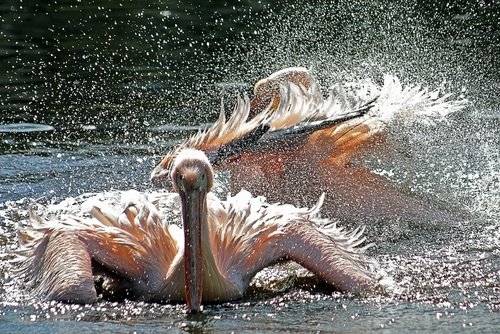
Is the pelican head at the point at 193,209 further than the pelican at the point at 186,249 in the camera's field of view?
No

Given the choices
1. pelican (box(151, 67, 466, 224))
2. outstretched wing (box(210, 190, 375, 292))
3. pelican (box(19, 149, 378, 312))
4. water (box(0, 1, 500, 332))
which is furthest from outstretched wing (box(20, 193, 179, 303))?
pelican (box(151, 67, 466, 224))

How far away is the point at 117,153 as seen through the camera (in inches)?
306

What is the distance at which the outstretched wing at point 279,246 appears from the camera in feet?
17.4

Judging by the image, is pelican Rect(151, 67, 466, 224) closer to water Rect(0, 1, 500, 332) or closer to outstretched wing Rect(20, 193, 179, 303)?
water Rect(0, 1, 500, 332)

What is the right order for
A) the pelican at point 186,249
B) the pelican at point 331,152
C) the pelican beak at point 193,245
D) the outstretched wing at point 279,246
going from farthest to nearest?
the pelican at point 331,152 → the outstretched wing at point 279,246 → the pelican at point 186,249 → the pelican beak at point 193,245

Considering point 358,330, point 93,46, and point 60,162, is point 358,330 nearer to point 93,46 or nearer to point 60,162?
point 60,162

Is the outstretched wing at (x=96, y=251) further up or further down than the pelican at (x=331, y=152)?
further down

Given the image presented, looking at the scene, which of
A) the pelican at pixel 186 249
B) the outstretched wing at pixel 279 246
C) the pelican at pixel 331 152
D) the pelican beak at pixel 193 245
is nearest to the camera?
the pelican beak at pixel 193 245

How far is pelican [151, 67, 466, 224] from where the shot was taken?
6.35 m

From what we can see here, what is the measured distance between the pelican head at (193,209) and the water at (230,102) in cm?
13

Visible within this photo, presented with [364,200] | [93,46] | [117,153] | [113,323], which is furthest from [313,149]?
[93,46]

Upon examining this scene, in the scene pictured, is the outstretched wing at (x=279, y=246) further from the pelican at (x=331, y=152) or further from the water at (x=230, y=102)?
the pelican at (x=331, y=152)

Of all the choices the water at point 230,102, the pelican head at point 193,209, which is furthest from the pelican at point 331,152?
the pelican head at point 193,209

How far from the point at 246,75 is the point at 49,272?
507 cm
